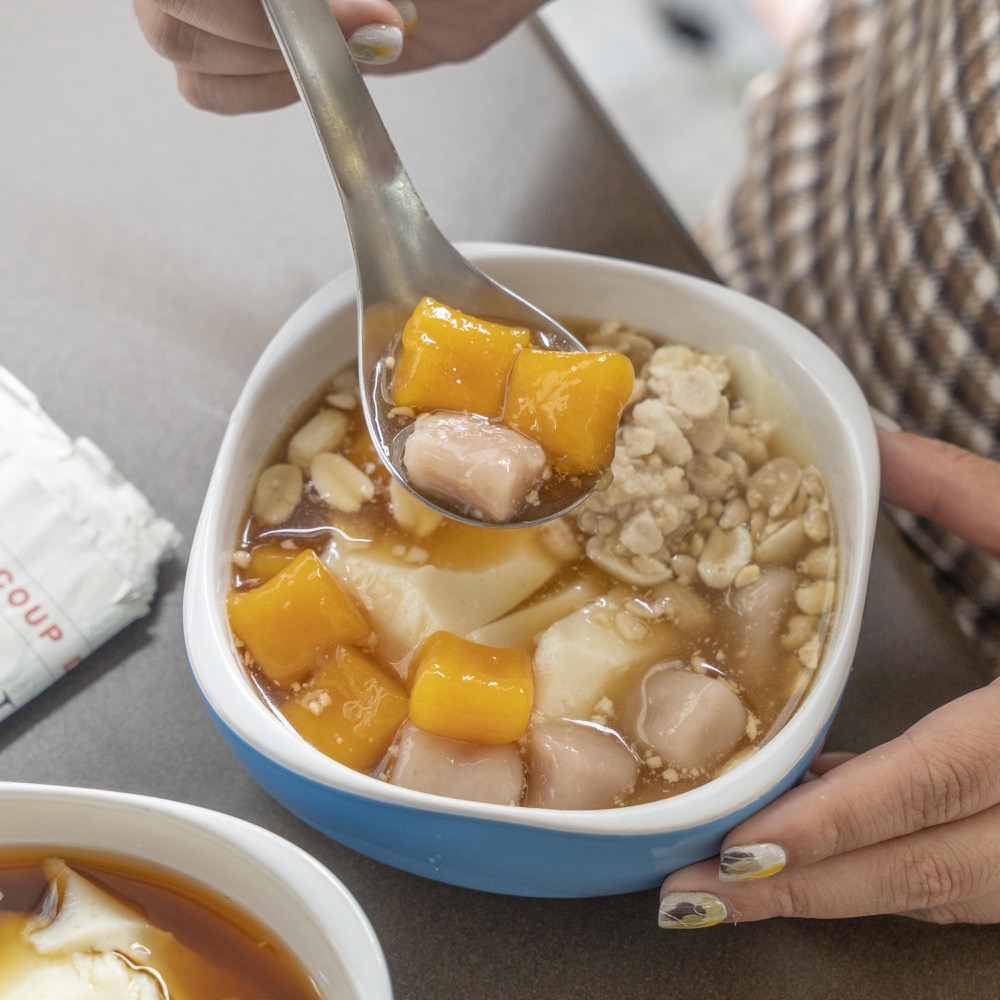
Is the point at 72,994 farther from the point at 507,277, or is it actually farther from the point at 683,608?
the point at 507,277

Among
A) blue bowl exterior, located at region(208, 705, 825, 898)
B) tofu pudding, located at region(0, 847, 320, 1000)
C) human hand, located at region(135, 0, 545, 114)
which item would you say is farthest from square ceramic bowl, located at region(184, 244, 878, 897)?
human hand, located at region(135, 0, 545, 114)

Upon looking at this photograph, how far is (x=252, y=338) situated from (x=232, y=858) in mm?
643

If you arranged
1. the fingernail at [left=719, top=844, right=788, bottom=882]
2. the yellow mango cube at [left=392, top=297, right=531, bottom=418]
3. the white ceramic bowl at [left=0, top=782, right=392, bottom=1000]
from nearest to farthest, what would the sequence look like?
1. the white ceramic bowl at [left=0, top=782, right=392, bottom=1000]
2. the fingernail at [left=719, top=844, right=788, bottom=882]
3. the yellow mango cube at [left=392, top=297, right=531, bottom=418]

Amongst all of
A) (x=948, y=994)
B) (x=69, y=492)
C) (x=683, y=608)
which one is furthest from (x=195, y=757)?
(x=948, y=994)

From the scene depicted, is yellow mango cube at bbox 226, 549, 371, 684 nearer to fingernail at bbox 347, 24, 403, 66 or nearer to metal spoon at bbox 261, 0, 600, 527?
metal spoon at bbox 261, 0, 600, 527

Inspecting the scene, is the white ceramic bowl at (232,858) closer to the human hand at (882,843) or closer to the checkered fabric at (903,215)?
the human hand at (882,843)

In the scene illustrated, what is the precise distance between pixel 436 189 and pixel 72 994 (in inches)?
38.3

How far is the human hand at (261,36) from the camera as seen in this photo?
931 mm

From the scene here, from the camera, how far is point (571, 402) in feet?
2.84

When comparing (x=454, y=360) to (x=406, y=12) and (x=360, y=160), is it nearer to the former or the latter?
(x=360, y=160)

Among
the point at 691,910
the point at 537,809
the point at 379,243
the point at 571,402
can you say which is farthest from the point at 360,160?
the point at 691,910

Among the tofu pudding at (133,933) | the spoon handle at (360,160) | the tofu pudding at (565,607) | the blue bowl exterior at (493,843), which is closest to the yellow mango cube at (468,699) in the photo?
the tofu pudding at (565,607)

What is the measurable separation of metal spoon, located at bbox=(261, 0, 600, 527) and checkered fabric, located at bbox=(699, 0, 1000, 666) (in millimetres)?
460

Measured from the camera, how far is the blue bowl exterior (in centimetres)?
72
